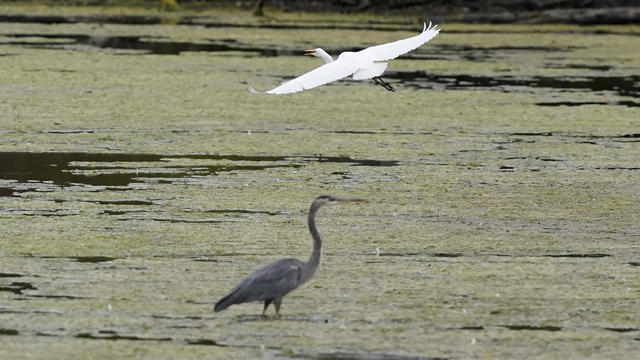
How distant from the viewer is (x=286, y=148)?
1267 cm

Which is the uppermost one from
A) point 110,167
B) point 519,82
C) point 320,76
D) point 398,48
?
point 519,82

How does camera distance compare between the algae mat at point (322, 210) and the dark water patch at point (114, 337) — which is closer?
the dark water patch at point (114, 337)

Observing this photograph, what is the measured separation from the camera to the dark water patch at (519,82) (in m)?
18.3

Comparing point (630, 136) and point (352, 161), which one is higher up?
point (630, 136)

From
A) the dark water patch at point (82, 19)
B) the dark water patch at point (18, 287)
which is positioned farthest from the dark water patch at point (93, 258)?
the dark water patch at point (82, 19)

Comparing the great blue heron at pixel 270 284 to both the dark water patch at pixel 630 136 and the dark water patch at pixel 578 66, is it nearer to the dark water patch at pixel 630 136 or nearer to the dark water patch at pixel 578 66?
the dark water patch at pixel 630 136

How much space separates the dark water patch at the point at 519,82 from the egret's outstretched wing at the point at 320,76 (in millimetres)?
8945

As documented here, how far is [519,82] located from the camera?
18984mm

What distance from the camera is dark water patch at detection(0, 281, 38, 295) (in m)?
7.18

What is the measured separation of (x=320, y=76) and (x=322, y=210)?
133 cm

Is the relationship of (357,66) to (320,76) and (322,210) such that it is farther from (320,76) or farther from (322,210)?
(322,210)

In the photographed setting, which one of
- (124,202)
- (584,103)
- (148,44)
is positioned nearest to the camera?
(124,202)

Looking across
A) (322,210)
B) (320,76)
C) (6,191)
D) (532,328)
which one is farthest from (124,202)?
(532,328)

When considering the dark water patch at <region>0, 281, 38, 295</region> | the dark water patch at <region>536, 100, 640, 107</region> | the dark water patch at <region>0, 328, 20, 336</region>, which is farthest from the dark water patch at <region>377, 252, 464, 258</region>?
the dark water patch at <region>536, 100, 640, 107</region>
